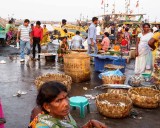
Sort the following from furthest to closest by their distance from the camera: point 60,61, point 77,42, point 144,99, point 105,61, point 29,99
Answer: point 77,42, point 60,61, point 105,61, point 29,99, point 144,99

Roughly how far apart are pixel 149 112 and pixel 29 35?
271 inches

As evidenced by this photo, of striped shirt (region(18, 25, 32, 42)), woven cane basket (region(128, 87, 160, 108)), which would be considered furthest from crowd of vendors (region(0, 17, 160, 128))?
woven cane basket (region(128, 87, 160, 108))

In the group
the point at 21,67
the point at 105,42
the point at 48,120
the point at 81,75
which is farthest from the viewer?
the point at 105,42

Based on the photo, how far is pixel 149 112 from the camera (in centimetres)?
540

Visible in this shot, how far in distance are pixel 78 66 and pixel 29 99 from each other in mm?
2126

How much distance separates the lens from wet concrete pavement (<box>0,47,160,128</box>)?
4768 millimetres

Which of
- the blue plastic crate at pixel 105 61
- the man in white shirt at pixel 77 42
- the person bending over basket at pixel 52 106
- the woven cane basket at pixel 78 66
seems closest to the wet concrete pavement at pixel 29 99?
the woven cane basket at pixel 78 66

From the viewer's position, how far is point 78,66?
762cm

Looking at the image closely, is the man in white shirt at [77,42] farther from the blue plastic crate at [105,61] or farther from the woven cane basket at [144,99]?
the woven cane basket at [144,99]

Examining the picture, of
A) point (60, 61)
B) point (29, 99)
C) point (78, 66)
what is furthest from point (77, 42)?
point (29, 99)

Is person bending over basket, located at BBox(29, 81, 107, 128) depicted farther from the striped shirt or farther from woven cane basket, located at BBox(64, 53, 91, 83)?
the striped shirt

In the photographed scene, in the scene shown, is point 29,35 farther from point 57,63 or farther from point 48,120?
point 48,120

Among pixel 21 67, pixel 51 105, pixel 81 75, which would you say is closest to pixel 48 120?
pixel 51 105

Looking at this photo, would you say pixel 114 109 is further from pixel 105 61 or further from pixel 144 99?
pixel 105 61
